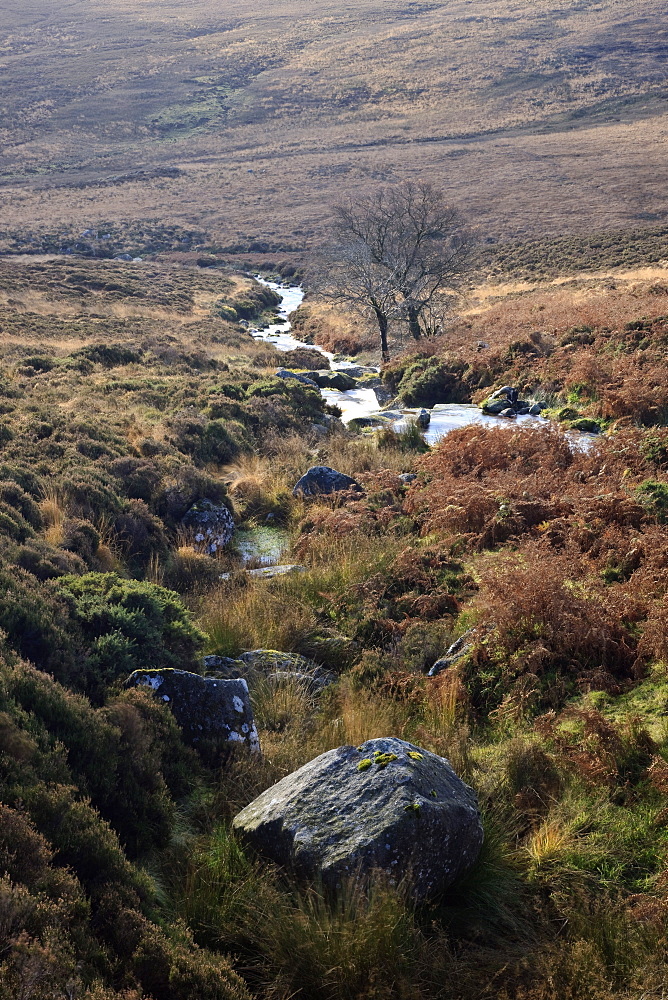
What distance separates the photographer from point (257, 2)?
525ft

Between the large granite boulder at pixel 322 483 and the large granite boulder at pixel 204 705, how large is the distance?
6414 mm

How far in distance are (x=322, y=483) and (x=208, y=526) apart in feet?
7.17

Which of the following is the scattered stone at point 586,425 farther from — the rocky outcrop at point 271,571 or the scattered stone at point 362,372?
the scattered stone at point 362,372

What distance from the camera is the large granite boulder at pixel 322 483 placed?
40.0 feet

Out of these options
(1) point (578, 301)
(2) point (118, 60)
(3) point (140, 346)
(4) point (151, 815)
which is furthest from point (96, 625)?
(2) point (118, 60)

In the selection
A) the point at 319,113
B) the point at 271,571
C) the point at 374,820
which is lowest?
the point at 271,571

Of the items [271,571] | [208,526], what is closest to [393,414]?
[208,526]

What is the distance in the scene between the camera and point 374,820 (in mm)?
4125

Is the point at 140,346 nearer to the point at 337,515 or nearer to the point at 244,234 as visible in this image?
the point at 337,515

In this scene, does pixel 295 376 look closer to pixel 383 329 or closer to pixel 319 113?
pixel 383 329

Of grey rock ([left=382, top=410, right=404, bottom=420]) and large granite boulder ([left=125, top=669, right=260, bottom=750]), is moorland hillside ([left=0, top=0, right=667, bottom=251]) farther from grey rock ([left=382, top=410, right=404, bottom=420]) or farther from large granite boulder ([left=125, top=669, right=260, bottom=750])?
large granite boulder ([left=125, top=669, right=260, bottom=750])

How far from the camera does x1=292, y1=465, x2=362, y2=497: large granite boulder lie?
480 inches

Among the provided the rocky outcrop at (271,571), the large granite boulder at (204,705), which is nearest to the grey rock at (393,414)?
the rocky outcrop at (271,571)

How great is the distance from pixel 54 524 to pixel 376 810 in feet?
20.5
